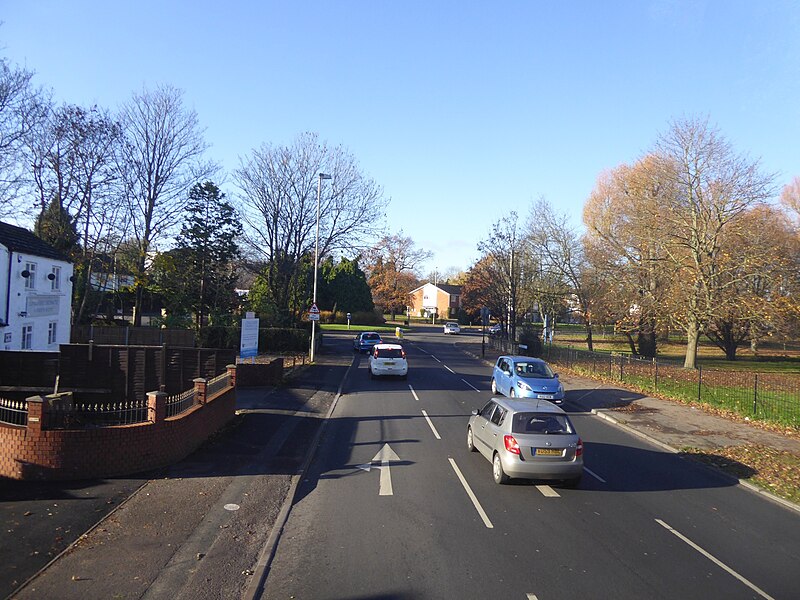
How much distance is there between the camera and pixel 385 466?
11.8 metres

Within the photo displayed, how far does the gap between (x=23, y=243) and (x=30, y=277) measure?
1555 millimetres

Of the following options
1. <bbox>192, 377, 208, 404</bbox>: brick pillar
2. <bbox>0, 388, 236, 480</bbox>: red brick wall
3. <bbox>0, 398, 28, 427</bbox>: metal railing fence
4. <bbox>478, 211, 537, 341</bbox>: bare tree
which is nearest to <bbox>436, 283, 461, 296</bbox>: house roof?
<bbox>478, 211, 537, 341</bbox>: bare tree

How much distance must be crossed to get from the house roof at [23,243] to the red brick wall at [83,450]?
17062 mm

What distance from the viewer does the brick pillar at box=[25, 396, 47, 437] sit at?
9.95 m

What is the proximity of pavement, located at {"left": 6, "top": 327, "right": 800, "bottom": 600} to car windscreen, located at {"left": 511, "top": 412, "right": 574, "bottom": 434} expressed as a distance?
12.8 ft

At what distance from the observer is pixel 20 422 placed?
10.4 metres

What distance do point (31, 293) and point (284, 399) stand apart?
1433 cm

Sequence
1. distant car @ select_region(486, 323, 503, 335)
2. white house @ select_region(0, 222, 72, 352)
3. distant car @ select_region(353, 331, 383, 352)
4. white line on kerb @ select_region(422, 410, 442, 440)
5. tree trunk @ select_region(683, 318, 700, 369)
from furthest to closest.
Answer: distant car @ select_region(486, 323, 503, 335) < distant car @ select_region(353, 331, 383, 352) < tree trunk @ select_region(683, 318, 700, 369) < white house @ select_region(0, 222, 72, 352) < white line on kerb @ select_region(422, 410, 442, 440)

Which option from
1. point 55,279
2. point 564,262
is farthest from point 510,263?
point 55,279

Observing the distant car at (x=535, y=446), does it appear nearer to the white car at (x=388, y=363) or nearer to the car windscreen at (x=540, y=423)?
the car windscreen at (x=540, y=423)

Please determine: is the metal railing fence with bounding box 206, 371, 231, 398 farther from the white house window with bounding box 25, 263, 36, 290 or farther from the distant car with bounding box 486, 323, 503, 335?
the distant car with bounding box 486, 323, 503, 335

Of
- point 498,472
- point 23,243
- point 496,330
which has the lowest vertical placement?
point 498,472

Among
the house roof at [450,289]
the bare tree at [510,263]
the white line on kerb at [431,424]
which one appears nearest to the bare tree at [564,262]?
the bare tree at [510,263]

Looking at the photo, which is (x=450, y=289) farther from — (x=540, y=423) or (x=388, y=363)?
(x=540, y=423)
